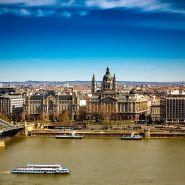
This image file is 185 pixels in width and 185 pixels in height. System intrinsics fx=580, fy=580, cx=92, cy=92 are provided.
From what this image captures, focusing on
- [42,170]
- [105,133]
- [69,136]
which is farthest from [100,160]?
[105,133]

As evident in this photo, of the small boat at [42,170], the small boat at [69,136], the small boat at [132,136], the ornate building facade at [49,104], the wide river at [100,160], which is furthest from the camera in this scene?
the ornate building facade at [49,104]

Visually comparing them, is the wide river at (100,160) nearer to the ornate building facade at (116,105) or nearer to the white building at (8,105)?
the ornate building facade at (116,105)

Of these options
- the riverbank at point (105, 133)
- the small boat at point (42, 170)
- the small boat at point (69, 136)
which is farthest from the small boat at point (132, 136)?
the small boat at point (42, 170)

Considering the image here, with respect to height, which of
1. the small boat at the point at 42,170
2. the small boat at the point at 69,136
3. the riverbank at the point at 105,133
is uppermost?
the riverbank at the point at 105,133

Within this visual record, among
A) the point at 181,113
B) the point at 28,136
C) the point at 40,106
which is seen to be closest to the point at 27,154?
the point at 28,136

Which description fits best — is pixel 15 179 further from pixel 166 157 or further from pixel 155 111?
pixel 155 111

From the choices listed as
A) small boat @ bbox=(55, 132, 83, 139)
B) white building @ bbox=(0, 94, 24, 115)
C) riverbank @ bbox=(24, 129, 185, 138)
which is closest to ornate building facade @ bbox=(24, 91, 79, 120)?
white building @ bbox=(0, 94, 24, 115)
